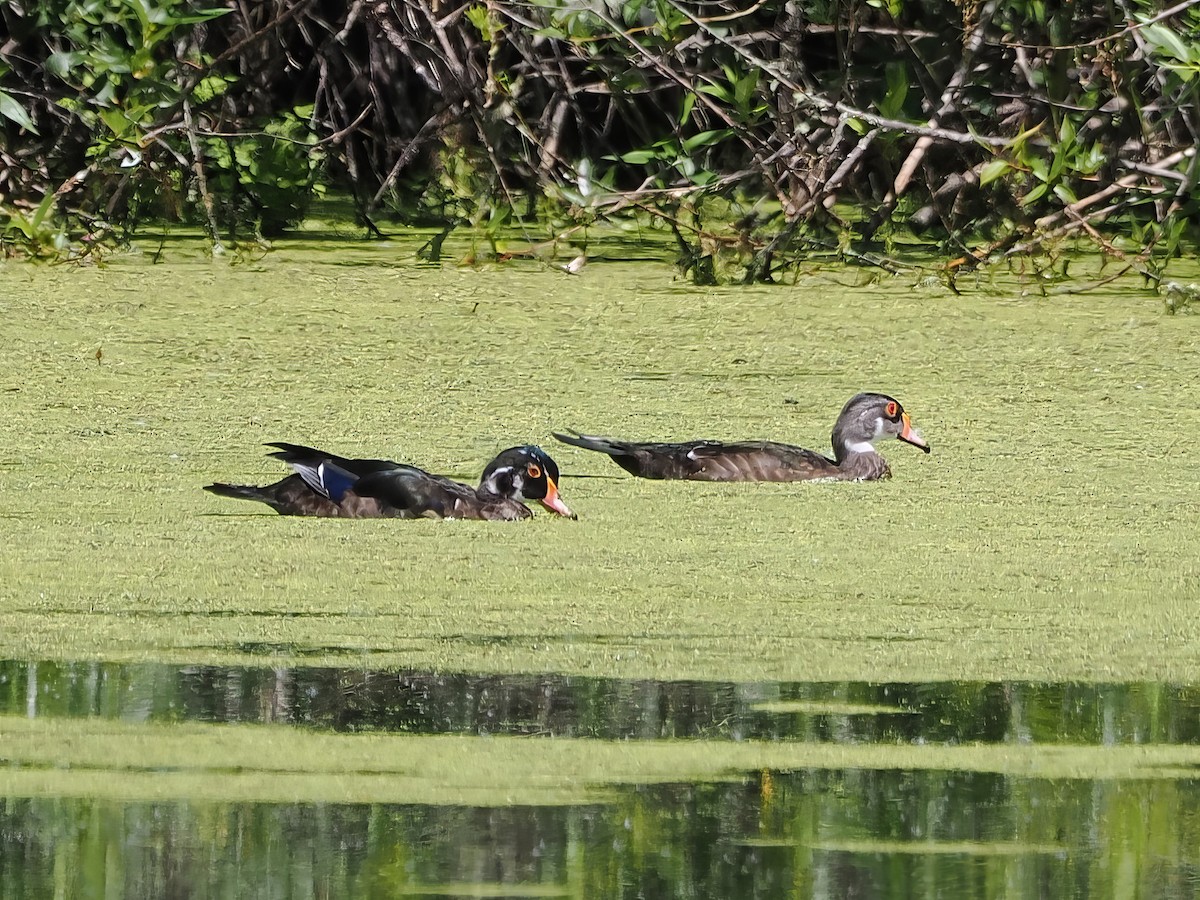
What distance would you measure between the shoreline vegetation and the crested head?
0.73 metres

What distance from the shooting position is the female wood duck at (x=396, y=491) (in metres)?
4.19

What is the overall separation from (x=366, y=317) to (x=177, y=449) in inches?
63.9

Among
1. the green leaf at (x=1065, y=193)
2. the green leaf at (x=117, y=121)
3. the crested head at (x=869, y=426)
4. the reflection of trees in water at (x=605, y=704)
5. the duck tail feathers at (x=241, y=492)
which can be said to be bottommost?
the reflection of trees in water at (x=605, y=704)

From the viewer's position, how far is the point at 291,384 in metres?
5.57

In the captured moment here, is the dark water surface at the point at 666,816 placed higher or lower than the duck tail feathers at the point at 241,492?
lower

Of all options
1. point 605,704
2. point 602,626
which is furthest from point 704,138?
point 605,704

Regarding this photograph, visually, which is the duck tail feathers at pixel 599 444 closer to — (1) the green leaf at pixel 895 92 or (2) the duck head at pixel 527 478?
(2) the duck head at pixel 527 478

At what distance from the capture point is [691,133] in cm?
888

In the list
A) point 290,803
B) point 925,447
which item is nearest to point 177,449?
point 925,447

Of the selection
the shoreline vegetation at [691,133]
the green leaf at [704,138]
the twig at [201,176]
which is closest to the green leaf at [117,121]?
the shoreline vegetation at [691,133]

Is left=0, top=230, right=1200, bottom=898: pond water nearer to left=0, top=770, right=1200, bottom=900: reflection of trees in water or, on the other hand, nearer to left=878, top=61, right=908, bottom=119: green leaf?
left=0, top=770, right=1200, bottom=900: reflection of trees in water

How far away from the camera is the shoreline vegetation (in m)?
6.10

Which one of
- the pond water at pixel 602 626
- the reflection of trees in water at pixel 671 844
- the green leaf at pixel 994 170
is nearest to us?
→ the reflection of trees in water at pixel 671 844

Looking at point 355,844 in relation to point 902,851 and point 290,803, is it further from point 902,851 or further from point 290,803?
point 902,851
